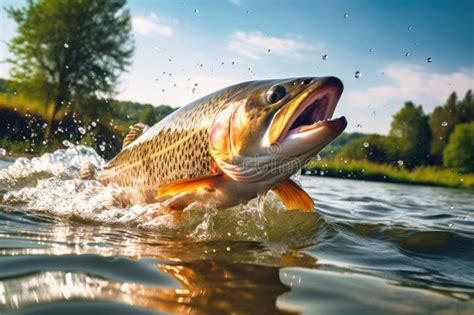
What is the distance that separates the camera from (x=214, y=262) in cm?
251

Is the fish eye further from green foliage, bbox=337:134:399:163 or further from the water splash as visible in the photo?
green foliage, bbox=337:134:399:163

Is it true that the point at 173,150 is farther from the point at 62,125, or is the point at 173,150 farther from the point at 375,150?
the point at 375,150

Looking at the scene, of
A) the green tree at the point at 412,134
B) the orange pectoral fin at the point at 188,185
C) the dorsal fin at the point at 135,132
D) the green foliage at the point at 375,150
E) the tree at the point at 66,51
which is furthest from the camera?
the green tree at the point at 412,134

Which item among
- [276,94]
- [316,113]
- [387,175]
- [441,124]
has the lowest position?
[387,175]

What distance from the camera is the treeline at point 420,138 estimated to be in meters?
70.0

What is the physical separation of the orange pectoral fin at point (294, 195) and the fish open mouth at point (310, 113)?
81 cm

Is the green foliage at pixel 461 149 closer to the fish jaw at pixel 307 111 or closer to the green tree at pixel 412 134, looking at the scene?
the green tree at pixel 412 134

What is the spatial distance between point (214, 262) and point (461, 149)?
71259 mm

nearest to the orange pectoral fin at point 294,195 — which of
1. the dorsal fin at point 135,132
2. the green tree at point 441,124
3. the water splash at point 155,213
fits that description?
the water splash at point 155,213

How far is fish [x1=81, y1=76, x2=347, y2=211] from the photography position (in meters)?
2.98

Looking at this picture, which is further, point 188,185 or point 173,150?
point 173,150

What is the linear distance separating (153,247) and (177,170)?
109 centimetres

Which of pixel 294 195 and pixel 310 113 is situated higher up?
pixel 310 113

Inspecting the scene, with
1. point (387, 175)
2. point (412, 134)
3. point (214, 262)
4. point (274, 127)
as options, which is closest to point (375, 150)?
point (412, 134)
